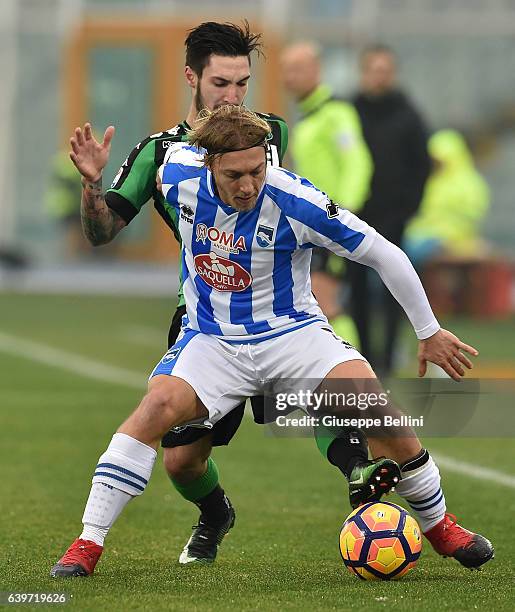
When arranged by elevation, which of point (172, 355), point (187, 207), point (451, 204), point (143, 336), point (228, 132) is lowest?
point (143, 336)

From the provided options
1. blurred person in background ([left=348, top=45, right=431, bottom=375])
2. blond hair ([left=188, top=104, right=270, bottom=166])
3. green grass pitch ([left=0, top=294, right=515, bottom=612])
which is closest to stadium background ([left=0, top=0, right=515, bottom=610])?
green grass pitch ([left=0, top=294, right=515, bottom=612])

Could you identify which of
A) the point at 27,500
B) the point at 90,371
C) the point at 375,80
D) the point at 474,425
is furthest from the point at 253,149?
the point at 90,371

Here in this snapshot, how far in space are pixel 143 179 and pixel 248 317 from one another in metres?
0.80

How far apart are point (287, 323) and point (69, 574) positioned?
1.24 m

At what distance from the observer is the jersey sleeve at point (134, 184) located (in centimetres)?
633

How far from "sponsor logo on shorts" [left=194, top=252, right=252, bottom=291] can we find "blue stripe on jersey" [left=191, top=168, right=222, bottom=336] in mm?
29

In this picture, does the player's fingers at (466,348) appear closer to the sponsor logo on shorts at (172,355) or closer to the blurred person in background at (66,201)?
the sponsor logo on shorts at (172,355)

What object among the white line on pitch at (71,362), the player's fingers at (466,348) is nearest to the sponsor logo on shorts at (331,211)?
the player's fingers at (466,348)

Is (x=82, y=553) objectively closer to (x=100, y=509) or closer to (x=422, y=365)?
(x=100, y=509)

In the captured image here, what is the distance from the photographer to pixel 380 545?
5.79 m

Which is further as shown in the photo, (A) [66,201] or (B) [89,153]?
(A) [66,201]

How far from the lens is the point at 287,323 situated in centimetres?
600

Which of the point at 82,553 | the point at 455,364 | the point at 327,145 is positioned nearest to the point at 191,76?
the point at 455,364

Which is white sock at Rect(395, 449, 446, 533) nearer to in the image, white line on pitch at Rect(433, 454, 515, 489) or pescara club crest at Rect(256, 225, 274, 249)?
pescara club crest at Rect(256, 225, 274, 249)
